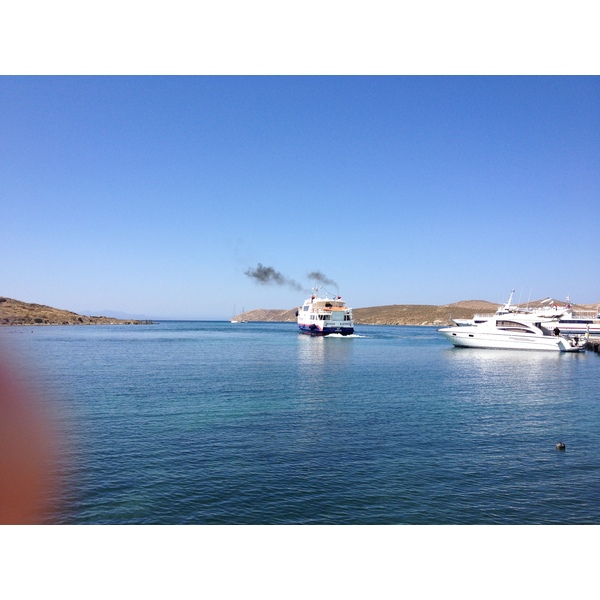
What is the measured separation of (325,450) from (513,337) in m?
45.6

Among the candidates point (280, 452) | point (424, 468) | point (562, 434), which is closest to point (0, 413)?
point (280, 452)

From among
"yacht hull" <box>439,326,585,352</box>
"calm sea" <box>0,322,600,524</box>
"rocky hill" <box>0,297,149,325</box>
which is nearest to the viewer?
"calm sea" <box>0,322,600,524</box>

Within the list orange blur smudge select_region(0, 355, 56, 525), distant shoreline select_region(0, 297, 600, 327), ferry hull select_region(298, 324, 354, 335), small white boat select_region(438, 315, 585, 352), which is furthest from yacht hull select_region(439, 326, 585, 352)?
distant shoreline select_region(0, 297, 600, 327)

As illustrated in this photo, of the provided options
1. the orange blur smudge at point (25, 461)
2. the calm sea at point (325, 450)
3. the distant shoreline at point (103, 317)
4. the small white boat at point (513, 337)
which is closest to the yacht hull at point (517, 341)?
the small white boat at point (513, 337)

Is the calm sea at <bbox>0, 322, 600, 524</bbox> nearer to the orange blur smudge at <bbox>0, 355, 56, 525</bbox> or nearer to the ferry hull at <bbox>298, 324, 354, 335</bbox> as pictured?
the orange blur smudge at <bbox>0, 355, 56, 525</bbox>

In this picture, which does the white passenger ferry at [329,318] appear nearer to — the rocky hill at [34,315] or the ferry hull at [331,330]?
the ferry hull at [331,330]

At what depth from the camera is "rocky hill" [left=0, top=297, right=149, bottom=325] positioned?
121 metres

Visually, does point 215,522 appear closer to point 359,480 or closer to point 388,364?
point 359,480

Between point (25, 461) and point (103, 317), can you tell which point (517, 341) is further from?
point (103, 317)

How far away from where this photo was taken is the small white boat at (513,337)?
52.9m

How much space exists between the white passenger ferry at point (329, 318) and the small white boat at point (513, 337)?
25.7 meters

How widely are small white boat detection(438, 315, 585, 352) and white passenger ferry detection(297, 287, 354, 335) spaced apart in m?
25.7
